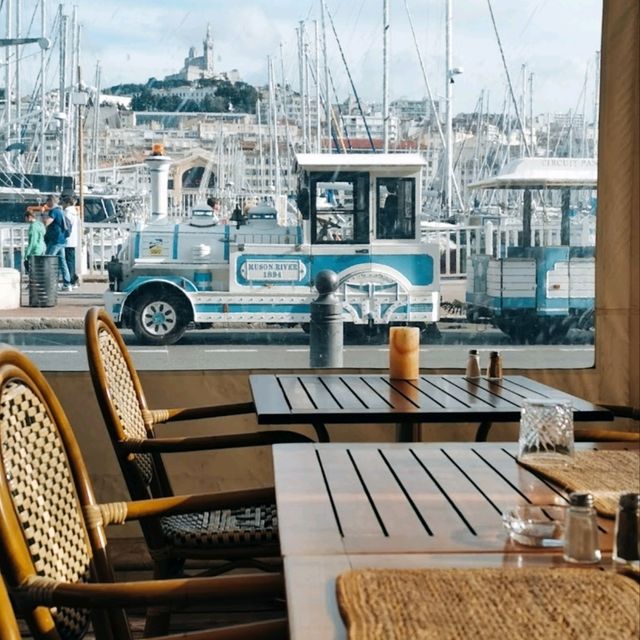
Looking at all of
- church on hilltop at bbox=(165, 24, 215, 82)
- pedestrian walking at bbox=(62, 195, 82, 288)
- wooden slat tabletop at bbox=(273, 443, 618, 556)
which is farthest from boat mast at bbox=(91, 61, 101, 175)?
wooden slat tabletop at bbox=(273, 443, 618, 556)

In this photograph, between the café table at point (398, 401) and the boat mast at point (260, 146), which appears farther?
the boat mast at point (260, 146)

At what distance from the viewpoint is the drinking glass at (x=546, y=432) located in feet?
6.42

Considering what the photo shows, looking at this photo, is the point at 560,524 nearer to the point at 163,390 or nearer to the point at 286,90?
the point at 163,390

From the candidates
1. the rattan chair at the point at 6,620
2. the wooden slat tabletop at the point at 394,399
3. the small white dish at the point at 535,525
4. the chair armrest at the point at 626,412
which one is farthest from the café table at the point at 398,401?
the rattan chair at the point at 6,620

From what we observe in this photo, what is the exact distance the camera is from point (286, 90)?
4219 millimetres

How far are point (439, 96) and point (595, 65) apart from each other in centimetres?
58

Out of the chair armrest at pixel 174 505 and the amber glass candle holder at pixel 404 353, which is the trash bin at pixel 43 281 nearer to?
the amber glass candle holder at pixel 404 353

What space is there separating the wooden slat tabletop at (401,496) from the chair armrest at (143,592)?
8 centimetres

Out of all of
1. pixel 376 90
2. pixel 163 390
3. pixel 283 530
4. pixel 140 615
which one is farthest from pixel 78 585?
pixel 376 90

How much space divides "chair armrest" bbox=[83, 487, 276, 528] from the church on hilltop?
7.87 feet

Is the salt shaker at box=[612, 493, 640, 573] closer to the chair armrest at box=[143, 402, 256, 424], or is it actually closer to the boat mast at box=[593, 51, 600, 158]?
the chair armrest at box=[143, 402, 256, 424]

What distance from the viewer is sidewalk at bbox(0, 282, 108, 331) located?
411 centimetres

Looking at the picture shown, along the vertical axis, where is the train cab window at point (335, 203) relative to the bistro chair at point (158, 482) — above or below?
above

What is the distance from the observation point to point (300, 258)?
4.23 meters
